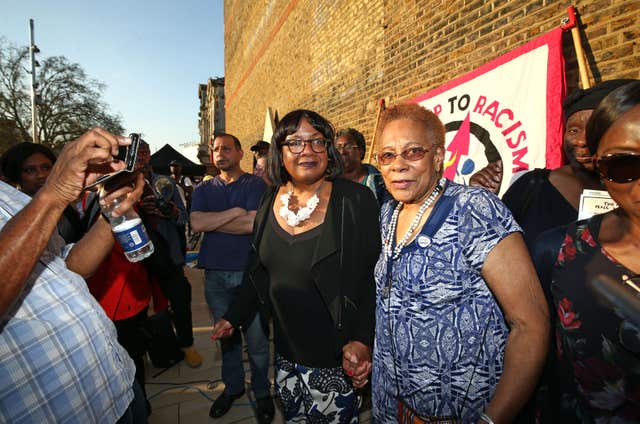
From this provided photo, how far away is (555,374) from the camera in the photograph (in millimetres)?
1164

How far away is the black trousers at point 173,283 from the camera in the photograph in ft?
9.31

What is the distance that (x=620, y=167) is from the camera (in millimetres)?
932

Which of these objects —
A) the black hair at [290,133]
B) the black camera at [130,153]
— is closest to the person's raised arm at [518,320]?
the black hair at [290,133]

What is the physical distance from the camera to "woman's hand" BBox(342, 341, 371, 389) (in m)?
1.54

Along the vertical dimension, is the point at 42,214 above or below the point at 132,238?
above

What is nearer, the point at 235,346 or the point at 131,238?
the point at 131,238

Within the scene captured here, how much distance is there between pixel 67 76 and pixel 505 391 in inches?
1104

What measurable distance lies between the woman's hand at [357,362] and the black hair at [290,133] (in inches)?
40.3

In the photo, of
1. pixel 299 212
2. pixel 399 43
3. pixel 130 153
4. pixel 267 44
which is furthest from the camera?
pixel 267 44

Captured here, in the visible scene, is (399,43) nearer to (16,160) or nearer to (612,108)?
(612,108)

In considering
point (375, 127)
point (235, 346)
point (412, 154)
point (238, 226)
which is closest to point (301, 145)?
point (412, 154)

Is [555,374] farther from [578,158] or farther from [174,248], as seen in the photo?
[174,248]

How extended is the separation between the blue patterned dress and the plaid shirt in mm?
1177

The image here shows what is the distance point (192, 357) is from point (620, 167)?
403 cm
